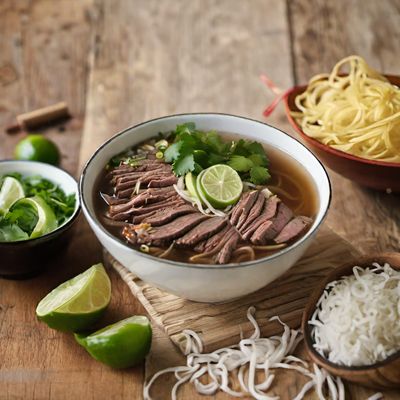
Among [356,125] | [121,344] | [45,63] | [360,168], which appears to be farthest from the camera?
[45,63]

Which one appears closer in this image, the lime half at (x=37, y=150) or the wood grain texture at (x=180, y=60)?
the lime half at (x=37, y=150)

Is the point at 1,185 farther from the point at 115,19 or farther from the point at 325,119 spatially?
the point at 115,19

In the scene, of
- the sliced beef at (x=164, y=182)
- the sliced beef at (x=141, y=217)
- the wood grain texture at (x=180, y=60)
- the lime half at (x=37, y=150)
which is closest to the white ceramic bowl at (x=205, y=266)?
the sliced beef at (x=141, y=217)

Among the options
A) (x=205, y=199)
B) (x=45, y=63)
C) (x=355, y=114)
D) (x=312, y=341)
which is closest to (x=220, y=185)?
(x=205, y=199)

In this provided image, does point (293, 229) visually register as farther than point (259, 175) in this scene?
No

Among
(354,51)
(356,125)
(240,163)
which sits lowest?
(354,51)

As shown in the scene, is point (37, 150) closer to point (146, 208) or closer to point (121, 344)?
point (146, 208)

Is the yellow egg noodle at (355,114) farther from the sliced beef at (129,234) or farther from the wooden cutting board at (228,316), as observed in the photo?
the sliced beef at (129,234)
